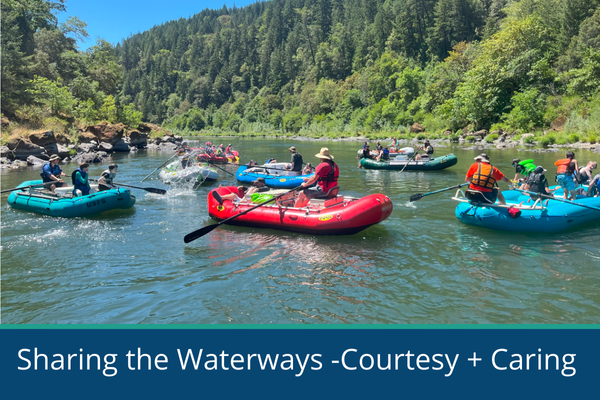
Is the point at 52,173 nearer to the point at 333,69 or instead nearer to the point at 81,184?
the point at 81,184

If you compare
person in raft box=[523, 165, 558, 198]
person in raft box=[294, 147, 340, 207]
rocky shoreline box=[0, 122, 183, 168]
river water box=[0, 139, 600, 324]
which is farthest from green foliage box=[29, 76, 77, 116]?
person in raft box=[523, 165, 558, 198]

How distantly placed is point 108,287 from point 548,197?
895cm

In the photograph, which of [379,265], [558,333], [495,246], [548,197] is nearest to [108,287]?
[379,265]

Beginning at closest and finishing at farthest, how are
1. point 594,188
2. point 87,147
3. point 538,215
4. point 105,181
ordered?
1. point 538,215
2. point 594,188
3. point 105,181
4. point 87,147

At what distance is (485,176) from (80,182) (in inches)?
418

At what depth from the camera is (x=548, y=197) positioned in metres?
9.32

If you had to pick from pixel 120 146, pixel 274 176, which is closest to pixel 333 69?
pixel 120 146

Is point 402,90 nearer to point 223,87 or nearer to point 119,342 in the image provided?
point 119,342

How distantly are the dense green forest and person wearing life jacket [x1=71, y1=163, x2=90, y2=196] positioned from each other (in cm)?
1825

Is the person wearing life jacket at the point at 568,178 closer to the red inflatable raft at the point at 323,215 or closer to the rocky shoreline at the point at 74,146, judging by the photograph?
the red inflatable raft at the point at 323,215

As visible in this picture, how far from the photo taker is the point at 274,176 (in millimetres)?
16969

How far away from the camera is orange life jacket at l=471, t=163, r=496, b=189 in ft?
31.8

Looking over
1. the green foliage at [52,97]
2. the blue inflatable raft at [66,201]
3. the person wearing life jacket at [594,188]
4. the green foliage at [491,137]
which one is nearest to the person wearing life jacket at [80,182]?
the blue inflatable raft at [66,201]

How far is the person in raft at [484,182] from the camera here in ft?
31.7
